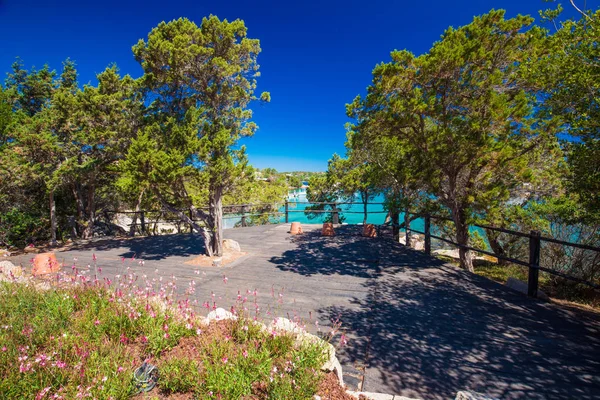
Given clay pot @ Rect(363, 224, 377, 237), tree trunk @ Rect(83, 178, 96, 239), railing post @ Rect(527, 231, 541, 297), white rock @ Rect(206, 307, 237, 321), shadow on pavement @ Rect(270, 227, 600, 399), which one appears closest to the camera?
shadow on pavement @ Rect(270, 227, 600, 399)

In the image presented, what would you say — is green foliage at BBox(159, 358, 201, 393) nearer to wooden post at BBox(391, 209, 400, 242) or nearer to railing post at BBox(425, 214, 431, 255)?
railing post at BBox(425, 214, 431, 255)

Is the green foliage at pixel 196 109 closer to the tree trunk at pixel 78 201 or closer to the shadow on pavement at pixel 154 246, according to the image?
the shadow on pavement at pixel 154 246

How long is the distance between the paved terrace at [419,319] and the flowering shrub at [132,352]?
0.78m

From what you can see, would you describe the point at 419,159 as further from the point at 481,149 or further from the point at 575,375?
the point at 575,375

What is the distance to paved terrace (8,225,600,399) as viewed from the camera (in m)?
2.49

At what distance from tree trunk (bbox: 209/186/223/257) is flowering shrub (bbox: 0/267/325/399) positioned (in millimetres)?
3478

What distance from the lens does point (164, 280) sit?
17.1 feet

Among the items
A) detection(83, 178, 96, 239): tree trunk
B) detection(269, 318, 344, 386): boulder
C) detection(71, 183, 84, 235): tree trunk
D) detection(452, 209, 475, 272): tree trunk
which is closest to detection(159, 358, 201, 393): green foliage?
detection(269, 318, 344, 386): boulder

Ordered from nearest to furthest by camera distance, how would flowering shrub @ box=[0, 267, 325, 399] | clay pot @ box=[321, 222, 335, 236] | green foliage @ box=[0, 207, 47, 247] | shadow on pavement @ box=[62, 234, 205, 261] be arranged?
1. flowering shrub @ box=[0, 267, 325, 399]
2. shadow on pavement @ box=[62, 234, 205, 261]
3. green foliage @ box=[0, 207, 47, 247]
4. clay pot @ box=[321, 222, 335, 236]

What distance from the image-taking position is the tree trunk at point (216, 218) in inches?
265

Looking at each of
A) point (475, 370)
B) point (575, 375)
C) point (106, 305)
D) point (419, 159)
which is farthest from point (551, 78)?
point (106, 305)

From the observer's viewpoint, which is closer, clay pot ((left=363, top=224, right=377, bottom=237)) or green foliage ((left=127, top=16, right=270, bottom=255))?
green foliage ((left=127, top=16, right=270, bottom=255))

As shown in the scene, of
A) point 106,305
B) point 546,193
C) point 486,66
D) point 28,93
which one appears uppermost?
point 28,93

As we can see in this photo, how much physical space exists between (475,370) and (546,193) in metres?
8.70
